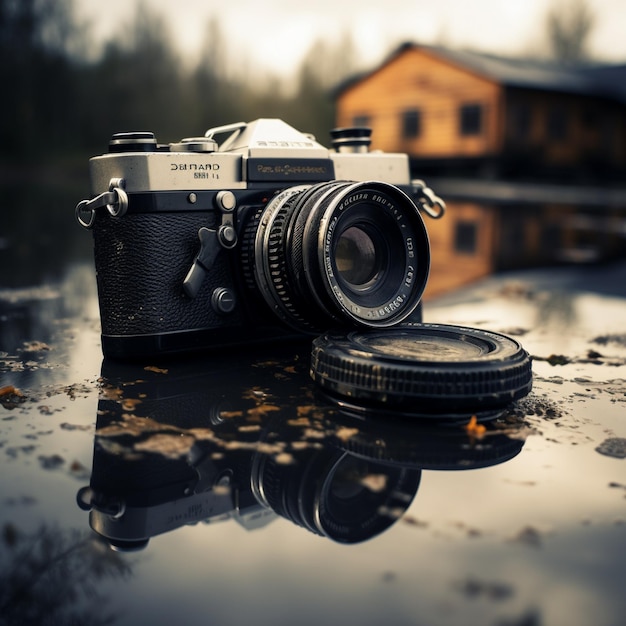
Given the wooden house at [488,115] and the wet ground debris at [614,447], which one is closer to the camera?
the wet ground debris at [614,447]

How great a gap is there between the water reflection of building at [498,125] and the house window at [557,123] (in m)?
0.02

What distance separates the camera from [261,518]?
1.55 meters

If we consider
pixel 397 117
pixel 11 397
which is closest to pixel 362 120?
pixel 397 117

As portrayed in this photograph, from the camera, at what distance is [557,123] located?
63.2 feet

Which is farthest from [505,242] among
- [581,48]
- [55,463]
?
[581,48]

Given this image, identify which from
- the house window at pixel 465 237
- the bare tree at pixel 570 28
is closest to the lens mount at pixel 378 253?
the house window at pixel 465 237

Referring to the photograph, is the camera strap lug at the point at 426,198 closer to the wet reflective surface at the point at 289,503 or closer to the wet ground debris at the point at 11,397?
the wet reflective surface at the point at 289,503

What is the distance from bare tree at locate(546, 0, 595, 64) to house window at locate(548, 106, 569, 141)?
3023 cm

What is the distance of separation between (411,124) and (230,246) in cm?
1725

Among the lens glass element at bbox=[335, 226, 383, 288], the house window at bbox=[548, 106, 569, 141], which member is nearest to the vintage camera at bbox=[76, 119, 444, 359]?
the lens glass element at bbox=[335, 226, 383, 288]

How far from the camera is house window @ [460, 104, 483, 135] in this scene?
1766 centimetres

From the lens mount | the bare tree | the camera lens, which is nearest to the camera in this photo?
the camera lens

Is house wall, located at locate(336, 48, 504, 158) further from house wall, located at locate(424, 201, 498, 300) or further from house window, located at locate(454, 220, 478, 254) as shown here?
house window, located at locate(454, 220, 478, 254)

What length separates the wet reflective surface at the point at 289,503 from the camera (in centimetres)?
126
